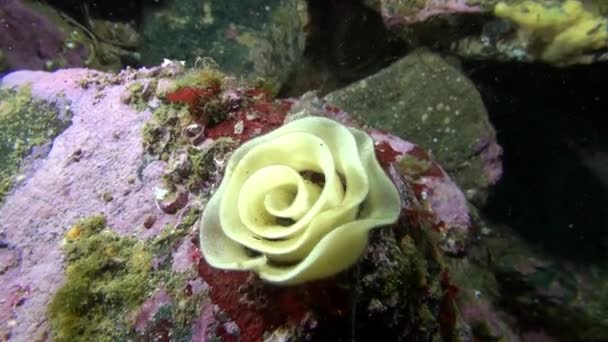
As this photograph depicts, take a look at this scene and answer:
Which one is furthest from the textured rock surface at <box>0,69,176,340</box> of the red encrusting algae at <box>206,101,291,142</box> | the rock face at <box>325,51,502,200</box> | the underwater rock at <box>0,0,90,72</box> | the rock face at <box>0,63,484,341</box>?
the rock face at <box>325,51,502,200</box>

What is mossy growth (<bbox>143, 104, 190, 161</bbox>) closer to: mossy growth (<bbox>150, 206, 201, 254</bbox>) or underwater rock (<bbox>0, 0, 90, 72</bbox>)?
mossy growth (<bbox>150, 206, 201, 254</bbox>)

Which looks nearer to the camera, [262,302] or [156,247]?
[262,302]

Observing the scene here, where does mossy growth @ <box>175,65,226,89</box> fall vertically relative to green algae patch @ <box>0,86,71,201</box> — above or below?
above

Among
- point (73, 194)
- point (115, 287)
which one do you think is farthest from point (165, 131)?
point (115, 287)

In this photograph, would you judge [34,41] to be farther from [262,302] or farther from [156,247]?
[262,302]

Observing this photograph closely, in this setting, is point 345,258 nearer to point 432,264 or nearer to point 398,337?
point 398,337

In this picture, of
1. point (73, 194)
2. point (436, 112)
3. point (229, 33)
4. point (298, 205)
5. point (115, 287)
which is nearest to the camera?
point (298, 205)

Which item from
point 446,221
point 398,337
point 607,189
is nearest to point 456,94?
point 446,221

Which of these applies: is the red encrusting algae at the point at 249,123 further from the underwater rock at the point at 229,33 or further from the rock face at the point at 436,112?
the underwater rock at the point at 229,33
